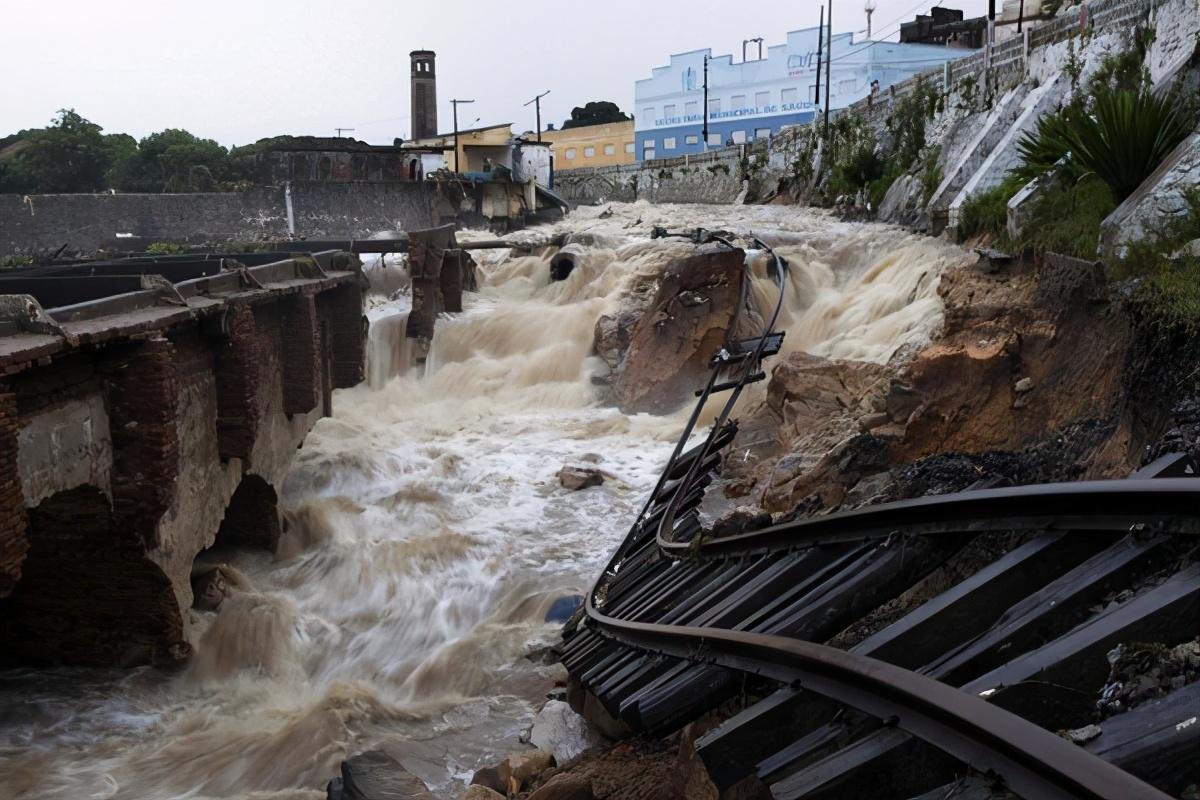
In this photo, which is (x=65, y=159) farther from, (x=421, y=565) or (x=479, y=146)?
(x=421, y=565)

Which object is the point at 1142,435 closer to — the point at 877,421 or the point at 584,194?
the point at 877,421

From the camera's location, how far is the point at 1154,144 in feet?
36.6

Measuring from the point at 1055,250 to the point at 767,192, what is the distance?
93.6 ft

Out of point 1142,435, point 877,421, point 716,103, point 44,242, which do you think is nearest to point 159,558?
point 877,421

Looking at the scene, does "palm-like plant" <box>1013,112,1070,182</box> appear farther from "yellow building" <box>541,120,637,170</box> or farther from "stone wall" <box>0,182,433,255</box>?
"yellow building" <box>541,120,637,170</box>

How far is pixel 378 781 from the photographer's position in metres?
6.64

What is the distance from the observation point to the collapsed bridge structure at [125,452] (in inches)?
296

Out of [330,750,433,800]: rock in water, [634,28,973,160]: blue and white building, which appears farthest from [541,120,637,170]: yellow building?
[330,750,433,800]: rock in water

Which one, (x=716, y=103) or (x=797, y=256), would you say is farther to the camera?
(x=716, y=103)

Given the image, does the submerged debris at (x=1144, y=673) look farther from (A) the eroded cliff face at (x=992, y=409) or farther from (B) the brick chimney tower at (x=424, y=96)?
(B) the brick chimney tower at (x=424, y=96)

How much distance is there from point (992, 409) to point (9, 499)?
298 inches

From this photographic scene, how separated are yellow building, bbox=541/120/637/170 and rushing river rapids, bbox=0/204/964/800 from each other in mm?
43804

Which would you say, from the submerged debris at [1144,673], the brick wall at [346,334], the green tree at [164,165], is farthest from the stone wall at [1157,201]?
the green tree at [164,165]

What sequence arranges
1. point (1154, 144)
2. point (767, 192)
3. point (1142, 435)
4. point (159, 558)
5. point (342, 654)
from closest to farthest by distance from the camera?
point (1142, 435) → point (159, 558) → point (342, 654) → point (1154, 144) → point (767, 192)
